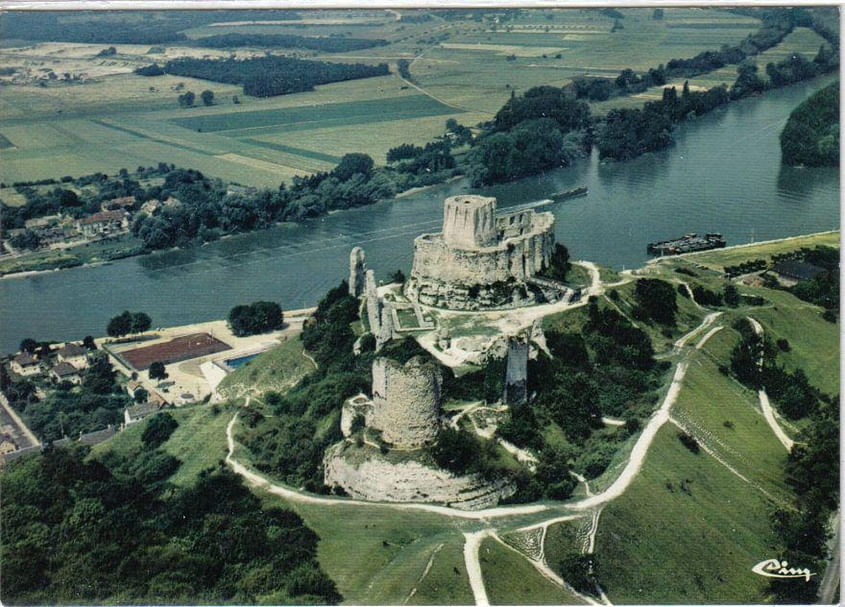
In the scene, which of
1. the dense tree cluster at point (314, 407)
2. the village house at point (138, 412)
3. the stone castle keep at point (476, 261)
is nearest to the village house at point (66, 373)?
the village house at point (138, 412)

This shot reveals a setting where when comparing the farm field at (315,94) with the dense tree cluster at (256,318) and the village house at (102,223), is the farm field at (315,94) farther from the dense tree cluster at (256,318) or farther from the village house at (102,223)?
the dense tree cluster at (256,318)

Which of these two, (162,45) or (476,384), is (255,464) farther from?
(162,45)

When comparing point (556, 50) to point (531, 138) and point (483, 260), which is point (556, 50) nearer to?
point (531, 138)

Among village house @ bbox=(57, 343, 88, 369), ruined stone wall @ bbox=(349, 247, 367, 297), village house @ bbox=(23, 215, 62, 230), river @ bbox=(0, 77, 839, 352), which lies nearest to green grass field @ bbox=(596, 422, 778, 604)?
ruined stone wall @ bbox=(349, 247, 367, 297)

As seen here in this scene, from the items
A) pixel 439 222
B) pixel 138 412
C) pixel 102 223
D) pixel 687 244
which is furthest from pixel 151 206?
pixel 687 244

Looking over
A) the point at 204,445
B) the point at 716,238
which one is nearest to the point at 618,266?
the point at 716,238

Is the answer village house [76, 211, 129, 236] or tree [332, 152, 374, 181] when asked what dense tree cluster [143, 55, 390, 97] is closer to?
tree [332, 152, 374, 181]
